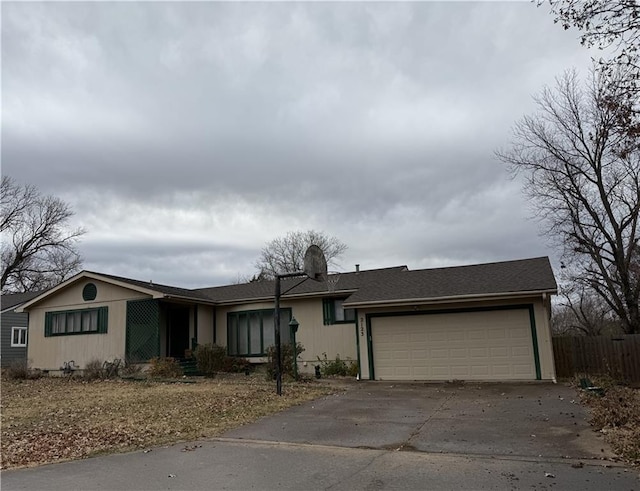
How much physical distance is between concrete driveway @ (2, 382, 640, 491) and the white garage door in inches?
147

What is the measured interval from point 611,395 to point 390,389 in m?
5.09

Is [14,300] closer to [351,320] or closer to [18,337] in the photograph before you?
[18,337]

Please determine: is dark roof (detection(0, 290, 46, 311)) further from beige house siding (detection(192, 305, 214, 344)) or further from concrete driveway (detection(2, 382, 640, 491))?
concrete driveway (detection(2, 382, 640, 491))

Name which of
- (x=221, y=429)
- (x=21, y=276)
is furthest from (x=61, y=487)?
(x=21, y=276)

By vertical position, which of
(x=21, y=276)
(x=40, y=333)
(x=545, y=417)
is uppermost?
(x=21, y=276)

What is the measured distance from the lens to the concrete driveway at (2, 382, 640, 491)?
563 centimetres

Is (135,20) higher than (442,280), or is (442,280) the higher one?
(135,20)

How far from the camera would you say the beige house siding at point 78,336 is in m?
19.4

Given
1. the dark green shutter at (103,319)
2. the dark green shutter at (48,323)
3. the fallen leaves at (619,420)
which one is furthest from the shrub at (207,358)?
the fallen leaves at (619,420)

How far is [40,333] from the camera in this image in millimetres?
21188

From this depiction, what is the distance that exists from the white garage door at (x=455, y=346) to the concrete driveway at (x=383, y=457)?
3.74 m

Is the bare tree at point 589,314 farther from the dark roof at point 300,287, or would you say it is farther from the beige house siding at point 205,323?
the beige house siding at point 205,323

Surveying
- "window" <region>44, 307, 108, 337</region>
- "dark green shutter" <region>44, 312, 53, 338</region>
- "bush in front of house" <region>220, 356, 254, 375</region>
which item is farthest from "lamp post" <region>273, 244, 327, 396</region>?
"dark green shutter" <region>44, 312, 53, 338</region>

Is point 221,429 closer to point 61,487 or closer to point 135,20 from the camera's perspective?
point 61,487
